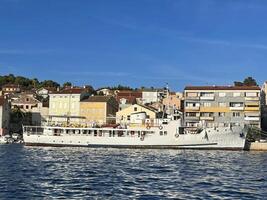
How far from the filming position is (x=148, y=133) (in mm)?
79312

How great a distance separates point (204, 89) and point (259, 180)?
67340mm

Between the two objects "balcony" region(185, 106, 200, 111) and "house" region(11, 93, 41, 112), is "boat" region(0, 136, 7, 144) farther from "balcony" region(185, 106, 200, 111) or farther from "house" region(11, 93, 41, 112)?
"balcony" region(185, 106, 200, 111)

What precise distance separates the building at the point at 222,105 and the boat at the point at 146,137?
19517mm

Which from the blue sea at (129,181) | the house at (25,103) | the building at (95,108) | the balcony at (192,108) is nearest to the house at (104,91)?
the house at (25,103)

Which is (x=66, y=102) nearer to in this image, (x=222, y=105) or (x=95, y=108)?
(x=95, y=108)

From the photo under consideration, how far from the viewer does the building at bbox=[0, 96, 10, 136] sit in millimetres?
106438

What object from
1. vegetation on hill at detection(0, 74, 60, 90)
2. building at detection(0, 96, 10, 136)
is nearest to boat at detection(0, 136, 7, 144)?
building at detection(0, 96, 10, 136)

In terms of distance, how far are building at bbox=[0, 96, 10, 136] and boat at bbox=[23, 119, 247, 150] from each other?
2449cm

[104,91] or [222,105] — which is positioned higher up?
[104,91]

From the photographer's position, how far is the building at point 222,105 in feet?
324

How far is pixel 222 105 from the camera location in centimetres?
10044

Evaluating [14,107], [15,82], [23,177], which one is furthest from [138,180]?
[15,82]

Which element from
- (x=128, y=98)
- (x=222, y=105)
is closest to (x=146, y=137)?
(x=222, y=105)

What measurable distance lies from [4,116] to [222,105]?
44169 mm
